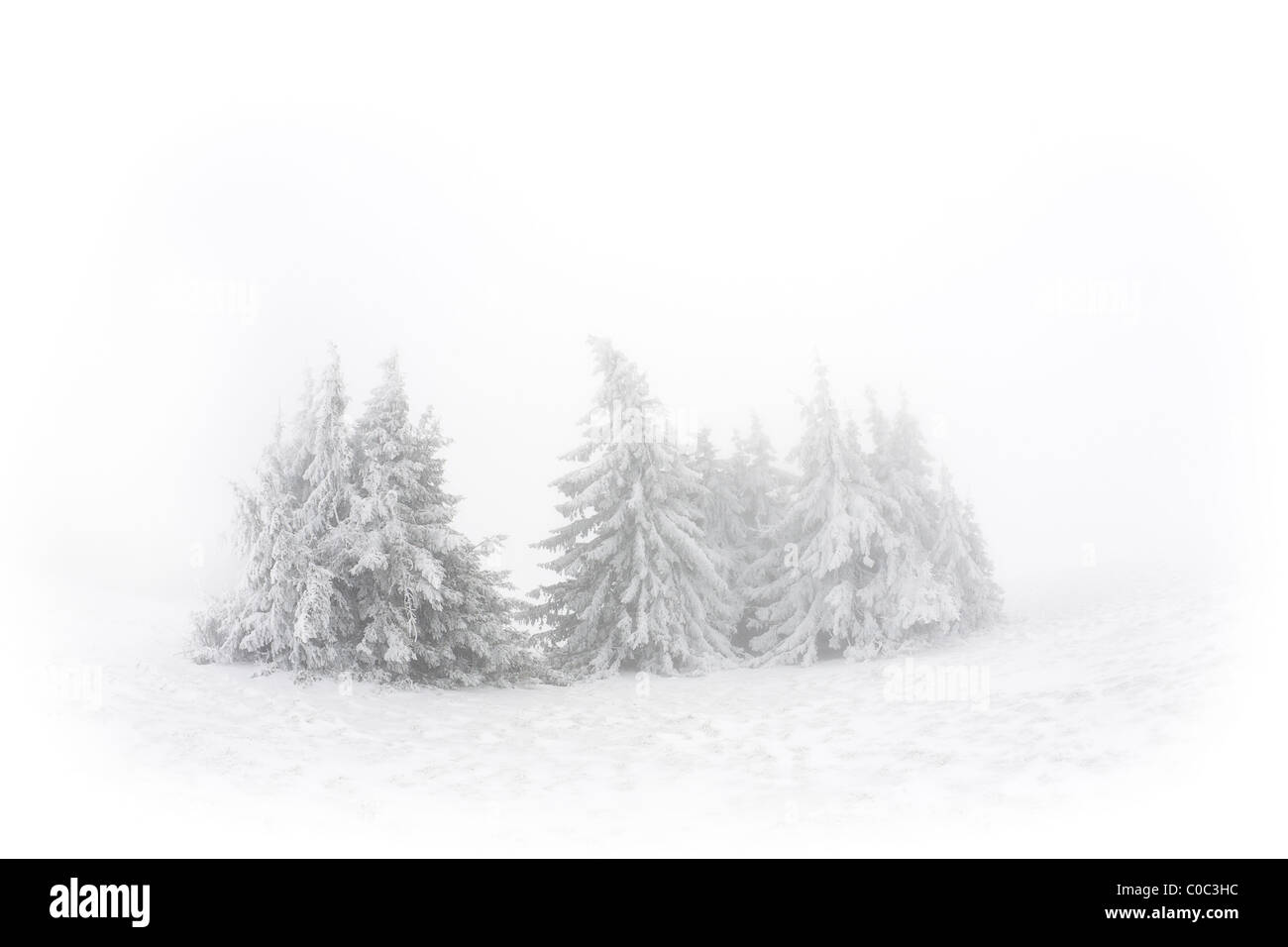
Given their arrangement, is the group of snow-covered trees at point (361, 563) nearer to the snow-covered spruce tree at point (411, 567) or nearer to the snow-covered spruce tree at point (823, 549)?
the snow-covered spruce tree at point (411, 567)

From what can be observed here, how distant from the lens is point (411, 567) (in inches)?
650

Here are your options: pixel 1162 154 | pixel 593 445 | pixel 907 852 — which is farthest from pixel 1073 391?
pixel 907 852

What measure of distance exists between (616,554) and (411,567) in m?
7.13

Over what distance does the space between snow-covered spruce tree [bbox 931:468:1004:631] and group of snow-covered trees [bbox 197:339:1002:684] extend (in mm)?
76

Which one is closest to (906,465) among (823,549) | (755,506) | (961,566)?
(961,566)

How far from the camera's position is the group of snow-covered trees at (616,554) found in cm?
1583

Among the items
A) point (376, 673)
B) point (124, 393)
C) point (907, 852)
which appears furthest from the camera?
point (124, 393)

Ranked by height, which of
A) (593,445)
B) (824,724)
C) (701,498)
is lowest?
(824,724)

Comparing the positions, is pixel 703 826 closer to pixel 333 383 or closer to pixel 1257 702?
pixel 1257 702

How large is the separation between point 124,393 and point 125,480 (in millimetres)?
7522

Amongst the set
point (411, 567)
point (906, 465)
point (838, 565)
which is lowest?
point (838, 565)

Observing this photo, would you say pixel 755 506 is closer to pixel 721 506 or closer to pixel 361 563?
pixel 721 506

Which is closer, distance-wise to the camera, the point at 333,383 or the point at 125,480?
the point at 333,383
